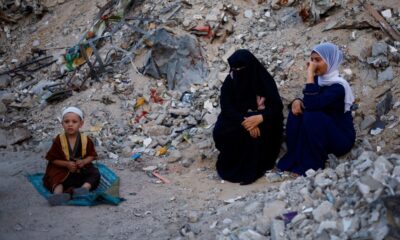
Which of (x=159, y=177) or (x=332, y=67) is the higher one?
(x=332, y=67)

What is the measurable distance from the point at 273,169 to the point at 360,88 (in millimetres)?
1316

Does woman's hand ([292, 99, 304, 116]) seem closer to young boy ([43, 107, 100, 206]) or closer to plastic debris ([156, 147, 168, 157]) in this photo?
plastic debris ([156, 147, 168, 157])

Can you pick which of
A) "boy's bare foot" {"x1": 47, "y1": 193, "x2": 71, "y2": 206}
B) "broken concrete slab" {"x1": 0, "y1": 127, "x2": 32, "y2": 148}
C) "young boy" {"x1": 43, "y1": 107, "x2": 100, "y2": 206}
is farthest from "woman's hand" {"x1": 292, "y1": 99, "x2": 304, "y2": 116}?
"broken concrete slab" {"x1": 0, "y1": 127, "x2": 32, "y2": 148}

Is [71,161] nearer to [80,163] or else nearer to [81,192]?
[80,163]

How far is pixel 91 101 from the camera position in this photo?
7371 mm

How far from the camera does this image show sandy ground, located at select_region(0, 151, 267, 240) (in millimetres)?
4676

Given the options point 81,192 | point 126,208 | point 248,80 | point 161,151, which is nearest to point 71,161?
point 81,192

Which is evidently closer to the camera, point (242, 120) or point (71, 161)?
point (71, 161)

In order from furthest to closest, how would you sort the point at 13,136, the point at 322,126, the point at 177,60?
the point at 177,60 < the point at 13,136 < the point at 322,126

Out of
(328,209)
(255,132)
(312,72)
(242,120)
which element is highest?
(312,72)

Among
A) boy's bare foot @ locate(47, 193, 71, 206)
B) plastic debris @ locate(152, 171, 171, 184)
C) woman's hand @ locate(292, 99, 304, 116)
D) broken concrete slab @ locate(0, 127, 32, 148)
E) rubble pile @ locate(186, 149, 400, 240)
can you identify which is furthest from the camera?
broken concrete slab @ locate(0, 127, 32, 148)

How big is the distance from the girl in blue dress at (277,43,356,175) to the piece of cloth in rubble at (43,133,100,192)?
1.94m

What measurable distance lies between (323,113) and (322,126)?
119mm

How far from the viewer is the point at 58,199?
5.18 meters
